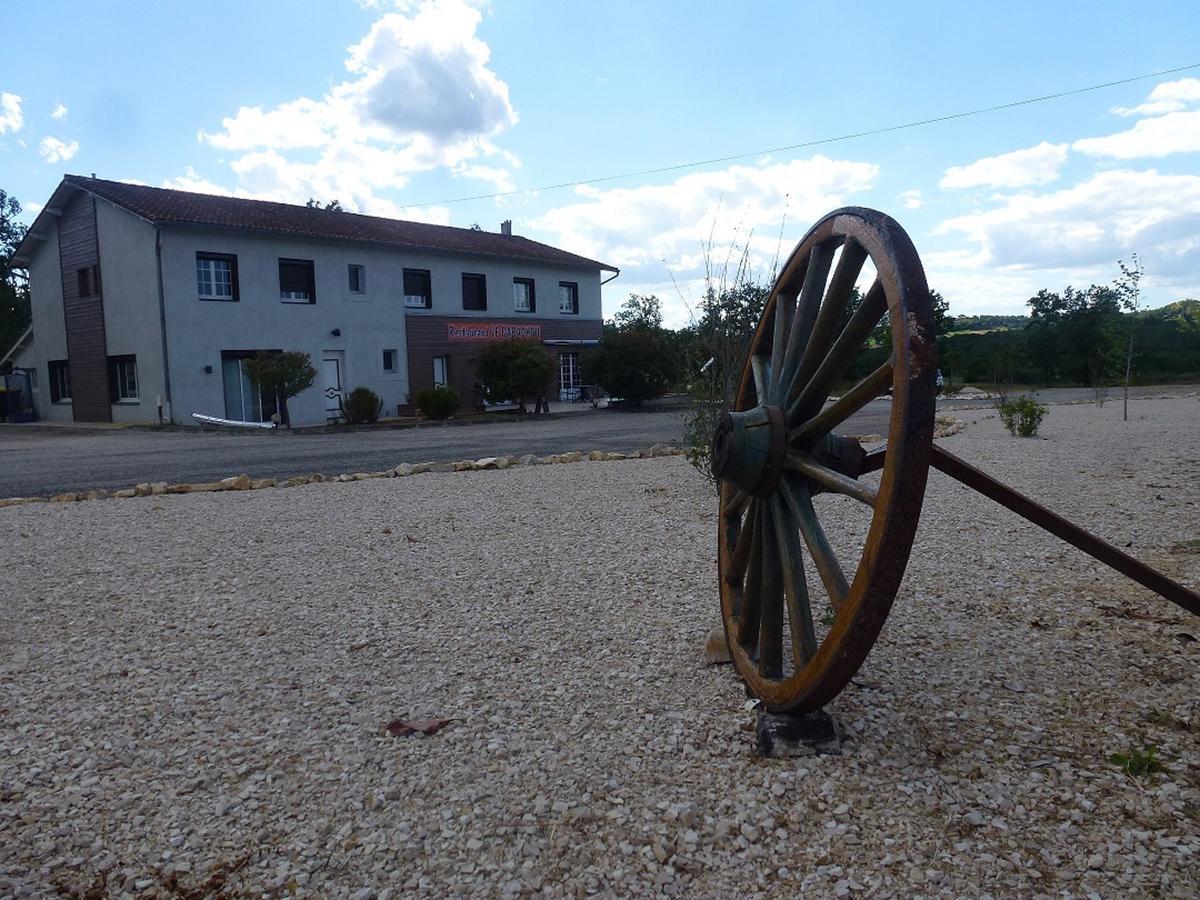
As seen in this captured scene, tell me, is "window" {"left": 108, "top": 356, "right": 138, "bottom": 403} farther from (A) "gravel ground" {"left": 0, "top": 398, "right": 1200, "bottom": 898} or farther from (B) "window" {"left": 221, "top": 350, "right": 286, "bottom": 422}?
(A) "gravel ground" {"left": 0, "top": 398, "right": 1200, "bottom": 898}

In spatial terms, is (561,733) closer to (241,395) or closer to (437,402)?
(437,402)

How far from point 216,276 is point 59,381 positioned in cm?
841

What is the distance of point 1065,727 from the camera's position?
9.51 ft

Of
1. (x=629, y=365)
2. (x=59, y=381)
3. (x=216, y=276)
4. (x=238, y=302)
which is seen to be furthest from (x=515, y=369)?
(x=59, y=381)

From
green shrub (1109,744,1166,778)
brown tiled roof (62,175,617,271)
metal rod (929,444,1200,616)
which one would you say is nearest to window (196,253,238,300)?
brown tiled roof (62,175,617,271)

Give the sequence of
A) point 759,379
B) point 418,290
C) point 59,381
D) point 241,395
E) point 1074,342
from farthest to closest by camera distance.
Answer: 1. point 1074,342
2. point 418,290
3. point 59,381
4. point 241,395
5. point 759,379

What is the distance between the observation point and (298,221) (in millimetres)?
26141

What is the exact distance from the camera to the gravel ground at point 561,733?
229 centimetres

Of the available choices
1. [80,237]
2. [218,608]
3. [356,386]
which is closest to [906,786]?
[218,608]

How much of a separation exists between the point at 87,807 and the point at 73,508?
639 centimetres

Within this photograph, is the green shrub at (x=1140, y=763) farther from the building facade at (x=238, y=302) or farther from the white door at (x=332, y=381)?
the white door at (x=332, y=381)

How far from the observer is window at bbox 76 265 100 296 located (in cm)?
2517

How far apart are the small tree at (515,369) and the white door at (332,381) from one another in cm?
398

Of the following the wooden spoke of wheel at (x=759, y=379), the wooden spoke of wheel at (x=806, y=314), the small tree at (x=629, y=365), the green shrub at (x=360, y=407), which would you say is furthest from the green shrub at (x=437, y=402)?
the wooden spoke of wheel at (x=806, y=314)
